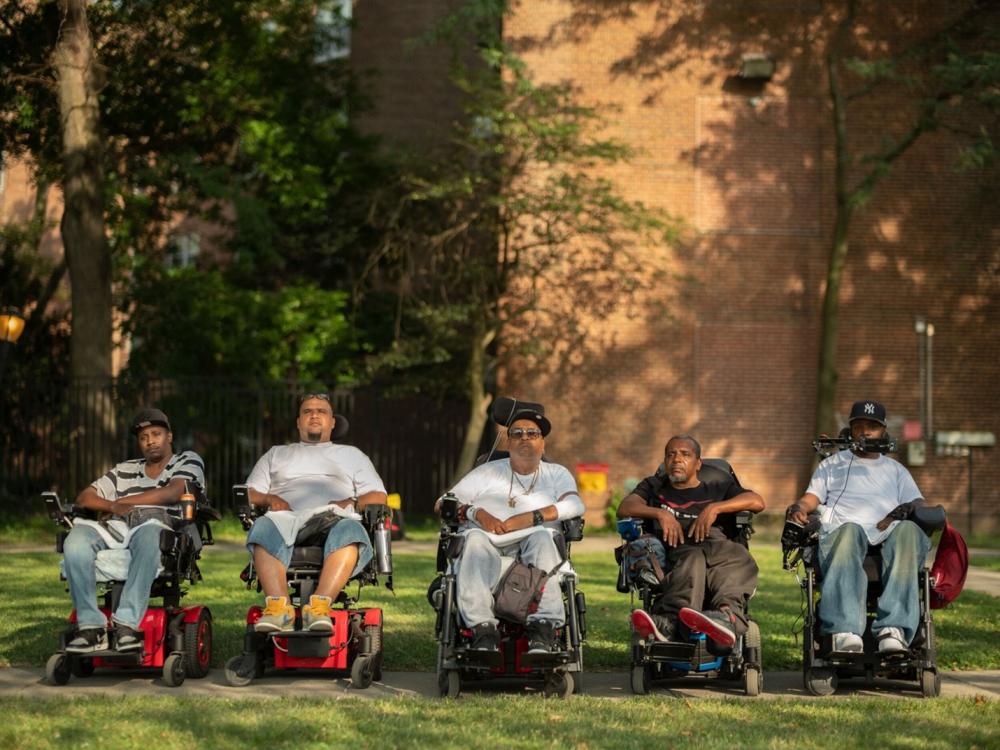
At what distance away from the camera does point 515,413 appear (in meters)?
8.81

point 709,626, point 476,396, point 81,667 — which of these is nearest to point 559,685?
point 709,626

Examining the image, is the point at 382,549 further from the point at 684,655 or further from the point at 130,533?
the point at 684,655

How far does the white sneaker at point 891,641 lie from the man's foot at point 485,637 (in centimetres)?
200

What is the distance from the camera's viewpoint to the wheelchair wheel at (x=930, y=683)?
8047mm

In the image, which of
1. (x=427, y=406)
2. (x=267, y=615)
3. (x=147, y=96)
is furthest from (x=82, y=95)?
(x=267, y=615)

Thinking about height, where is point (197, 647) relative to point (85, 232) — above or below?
below

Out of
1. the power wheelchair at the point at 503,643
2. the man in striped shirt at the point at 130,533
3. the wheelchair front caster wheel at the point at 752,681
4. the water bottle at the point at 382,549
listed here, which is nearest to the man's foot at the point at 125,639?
the man in striped shirt at the point at 130,533

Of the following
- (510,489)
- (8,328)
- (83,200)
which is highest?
(83,200)

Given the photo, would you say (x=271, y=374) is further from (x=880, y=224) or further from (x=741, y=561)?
(x=741, y=561)

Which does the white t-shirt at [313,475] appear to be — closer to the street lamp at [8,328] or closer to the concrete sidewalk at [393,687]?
the concrete sidewalk at [393,687]

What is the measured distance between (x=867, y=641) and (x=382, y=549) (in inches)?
105

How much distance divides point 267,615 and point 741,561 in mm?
2566

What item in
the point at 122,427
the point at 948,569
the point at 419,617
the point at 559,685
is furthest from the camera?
the point at 122,427

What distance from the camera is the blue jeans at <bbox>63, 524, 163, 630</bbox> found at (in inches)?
324
